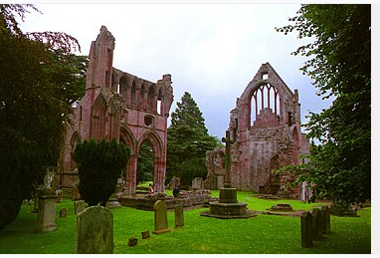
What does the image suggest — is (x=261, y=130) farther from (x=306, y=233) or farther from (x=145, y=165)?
(x=306, y=233)

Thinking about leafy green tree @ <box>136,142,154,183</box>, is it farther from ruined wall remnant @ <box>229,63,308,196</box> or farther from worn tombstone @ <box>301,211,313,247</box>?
worn tombstone @ <box>301,211,313,247</box>

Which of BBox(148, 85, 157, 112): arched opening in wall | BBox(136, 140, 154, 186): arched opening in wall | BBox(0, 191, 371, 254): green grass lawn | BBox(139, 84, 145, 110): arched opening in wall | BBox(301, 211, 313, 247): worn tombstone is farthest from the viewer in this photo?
BBox(136, 140, 154, 186): arched opening in wall

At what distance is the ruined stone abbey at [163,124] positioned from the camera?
76.3 ft

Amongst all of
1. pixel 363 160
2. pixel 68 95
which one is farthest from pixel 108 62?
pixel 363 160

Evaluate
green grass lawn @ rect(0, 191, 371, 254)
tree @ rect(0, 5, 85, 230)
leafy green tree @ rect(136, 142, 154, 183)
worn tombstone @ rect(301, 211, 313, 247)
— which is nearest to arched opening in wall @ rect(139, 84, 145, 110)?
leafy green tree @ rect(136, 142, 154, 183)

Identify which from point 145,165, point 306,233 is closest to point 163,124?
point 145,165

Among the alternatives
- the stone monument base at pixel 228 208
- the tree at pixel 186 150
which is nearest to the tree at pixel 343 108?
the stone monument base at pixel 228 208

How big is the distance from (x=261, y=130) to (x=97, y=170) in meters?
22.1

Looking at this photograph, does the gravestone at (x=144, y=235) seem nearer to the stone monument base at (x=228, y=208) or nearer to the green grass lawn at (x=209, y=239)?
the green grass lawn at (x=209, y=239)

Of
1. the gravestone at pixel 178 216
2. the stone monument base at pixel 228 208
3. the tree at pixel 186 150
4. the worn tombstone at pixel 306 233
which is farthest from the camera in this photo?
the tree at pixel 186 150

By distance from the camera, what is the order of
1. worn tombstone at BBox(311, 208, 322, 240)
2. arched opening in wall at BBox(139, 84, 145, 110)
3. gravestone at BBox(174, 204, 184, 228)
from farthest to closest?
arched opening in wall at BBox(139, 84, 145, 110) < gravestone at BBox(174, 204, 184, 228) < worn tombstone at BBox(311, 208, 322, 240)

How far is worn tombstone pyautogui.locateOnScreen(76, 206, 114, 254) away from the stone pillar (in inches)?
169

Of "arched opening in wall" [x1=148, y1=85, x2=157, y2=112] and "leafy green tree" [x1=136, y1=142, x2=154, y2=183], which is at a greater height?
"arched opening in wall" [x1=148, y1=85, x2=157, y2=112]

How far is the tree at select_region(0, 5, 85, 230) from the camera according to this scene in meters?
7.11
